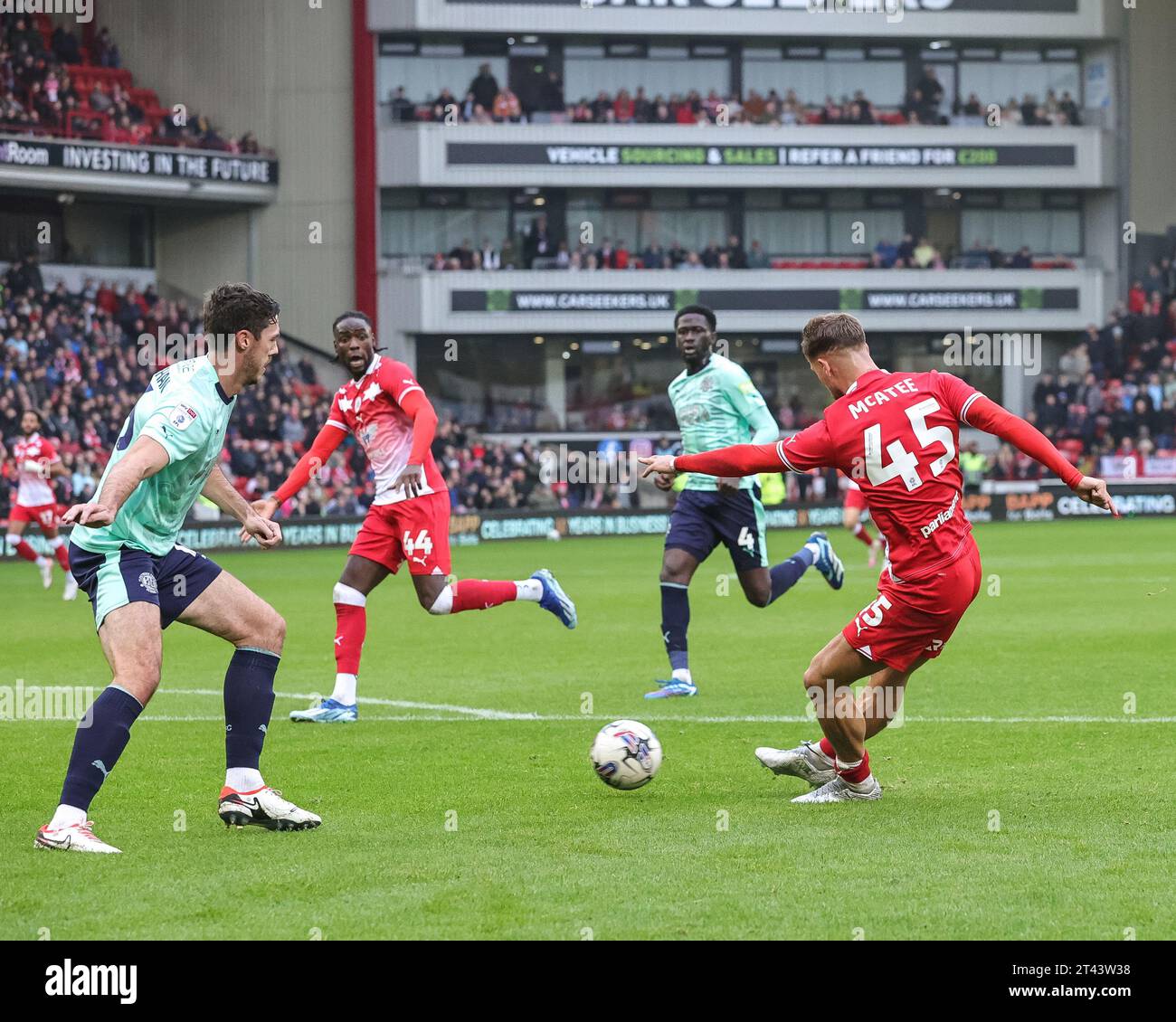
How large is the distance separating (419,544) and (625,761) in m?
3.57

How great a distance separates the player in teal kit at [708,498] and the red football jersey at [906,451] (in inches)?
175

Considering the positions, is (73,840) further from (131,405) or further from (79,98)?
(79,98)

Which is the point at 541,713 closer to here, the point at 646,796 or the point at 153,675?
the point at 646,796

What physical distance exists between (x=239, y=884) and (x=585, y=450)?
139 feet

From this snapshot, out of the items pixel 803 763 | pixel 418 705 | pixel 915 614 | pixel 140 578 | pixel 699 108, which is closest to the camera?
pixel 140 578

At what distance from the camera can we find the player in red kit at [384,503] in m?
10.8

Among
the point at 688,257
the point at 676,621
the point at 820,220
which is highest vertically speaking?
the point at 820,220

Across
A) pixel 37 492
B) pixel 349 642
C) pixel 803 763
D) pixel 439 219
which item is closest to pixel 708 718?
pixel 349 642

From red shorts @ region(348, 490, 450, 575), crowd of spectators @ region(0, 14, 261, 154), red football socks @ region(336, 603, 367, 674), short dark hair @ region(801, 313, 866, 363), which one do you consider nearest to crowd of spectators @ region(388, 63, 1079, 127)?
crowd of spectators @ region(0, 14, 261, 154)

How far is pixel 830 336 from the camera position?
752 centimetres

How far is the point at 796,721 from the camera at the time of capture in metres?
10.3

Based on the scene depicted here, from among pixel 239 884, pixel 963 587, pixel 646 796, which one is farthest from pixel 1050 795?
pixel 239 884

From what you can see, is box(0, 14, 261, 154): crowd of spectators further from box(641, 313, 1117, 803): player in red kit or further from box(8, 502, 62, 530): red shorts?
box(641, 313, 1117, 803): player in red kit

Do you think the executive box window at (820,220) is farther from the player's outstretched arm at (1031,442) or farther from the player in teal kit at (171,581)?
the player in teal kit at (171,581)
